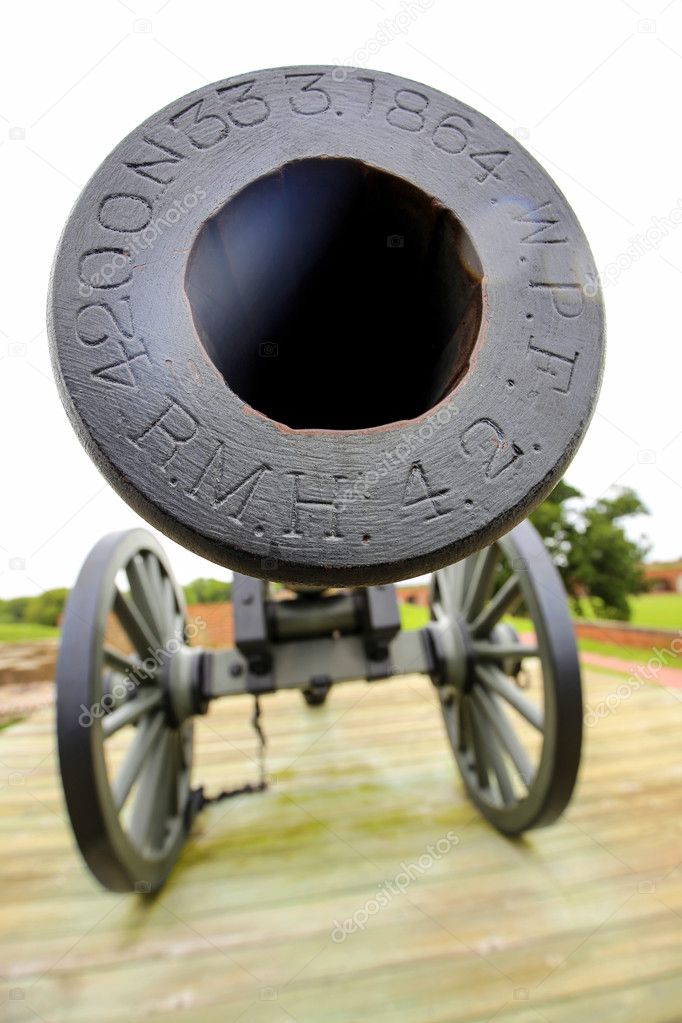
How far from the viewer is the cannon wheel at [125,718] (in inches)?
62.2

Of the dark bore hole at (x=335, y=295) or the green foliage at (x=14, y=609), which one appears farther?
the green foliage at (x=14, y=609)

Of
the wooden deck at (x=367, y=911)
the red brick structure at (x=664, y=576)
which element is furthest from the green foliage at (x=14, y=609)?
the red brick structure at (x=664, y=576)

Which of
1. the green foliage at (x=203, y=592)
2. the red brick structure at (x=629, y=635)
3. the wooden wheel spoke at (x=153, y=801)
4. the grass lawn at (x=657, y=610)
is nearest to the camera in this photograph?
the wooden wheel spoke at (x=153, y=801)

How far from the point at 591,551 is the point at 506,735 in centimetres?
553

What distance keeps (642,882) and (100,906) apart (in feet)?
5.21

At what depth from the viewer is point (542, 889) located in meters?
1.81

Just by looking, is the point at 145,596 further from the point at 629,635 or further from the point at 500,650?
the point at 629,635

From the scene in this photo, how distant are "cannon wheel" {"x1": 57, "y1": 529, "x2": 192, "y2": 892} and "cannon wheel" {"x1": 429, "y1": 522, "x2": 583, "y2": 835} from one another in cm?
106

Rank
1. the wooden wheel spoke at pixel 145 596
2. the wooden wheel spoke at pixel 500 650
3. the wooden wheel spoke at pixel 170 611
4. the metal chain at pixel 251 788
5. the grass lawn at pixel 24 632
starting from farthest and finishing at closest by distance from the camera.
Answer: the grass lawn at pixel 24 632, the wooden wheel spoke at pixel 170 611, the metal chain at pixel 251 788, the wooden wheel spoke at pixel 145 596, the wooden wheel spoke at pixel 500 650

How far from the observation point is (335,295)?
1.14 meters

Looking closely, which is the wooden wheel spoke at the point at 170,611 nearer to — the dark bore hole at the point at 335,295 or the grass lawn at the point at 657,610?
the dark bore hole at the point at 335,295

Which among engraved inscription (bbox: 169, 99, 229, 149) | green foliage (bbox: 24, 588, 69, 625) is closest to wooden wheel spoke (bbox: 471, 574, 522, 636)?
engraved inscription (bbox: 169, 99, 229, 149)

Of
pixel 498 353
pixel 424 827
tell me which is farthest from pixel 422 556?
pixel 424 827

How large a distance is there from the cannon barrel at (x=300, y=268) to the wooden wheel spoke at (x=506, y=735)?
1495 mm
